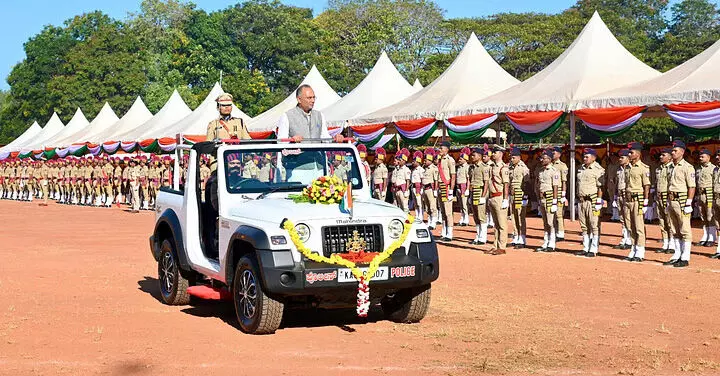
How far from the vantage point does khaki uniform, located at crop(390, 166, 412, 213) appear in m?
24.1

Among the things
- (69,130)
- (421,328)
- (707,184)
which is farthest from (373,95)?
(69,130)

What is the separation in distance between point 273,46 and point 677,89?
61.9m

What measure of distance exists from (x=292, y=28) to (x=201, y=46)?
8308 mm

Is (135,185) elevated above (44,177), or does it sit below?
below

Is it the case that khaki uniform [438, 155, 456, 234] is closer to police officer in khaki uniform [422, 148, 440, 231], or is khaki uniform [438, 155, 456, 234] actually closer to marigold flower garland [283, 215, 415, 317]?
police officer in khaki uniform [422, 148, 440, 231]

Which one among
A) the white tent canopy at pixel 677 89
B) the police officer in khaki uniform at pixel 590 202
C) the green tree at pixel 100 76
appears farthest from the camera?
the green tree at pixel 100 76

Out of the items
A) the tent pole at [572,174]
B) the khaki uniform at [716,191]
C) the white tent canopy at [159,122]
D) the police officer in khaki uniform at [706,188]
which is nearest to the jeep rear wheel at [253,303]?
the police officer in khaki uniform at [706,188]

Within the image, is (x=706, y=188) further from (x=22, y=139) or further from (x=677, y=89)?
(x=22, y=139)

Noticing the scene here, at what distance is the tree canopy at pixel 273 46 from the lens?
66250 millimetres

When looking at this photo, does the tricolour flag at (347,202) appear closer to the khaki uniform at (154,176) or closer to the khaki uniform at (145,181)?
the khaki uniform at (154,176)

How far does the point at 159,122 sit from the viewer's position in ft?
149

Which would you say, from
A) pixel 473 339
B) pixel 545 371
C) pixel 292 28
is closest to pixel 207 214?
pixel 473 339

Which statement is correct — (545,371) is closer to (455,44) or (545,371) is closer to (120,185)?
(120,185)

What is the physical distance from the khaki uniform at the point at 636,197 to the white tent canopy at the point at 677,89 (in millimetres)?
5312
